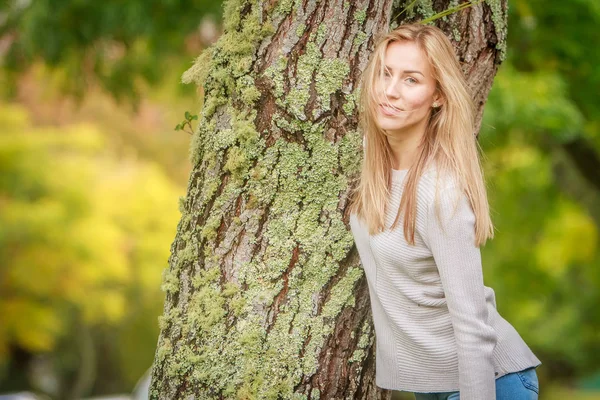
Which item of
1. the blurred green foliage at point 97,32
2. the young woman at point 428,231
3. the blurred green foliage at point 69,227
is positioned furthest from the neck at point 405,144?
the blurred green foliage at point 69,227

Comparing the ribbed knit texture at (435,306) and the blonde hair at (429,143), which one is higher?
the blonde hair at (429,143)

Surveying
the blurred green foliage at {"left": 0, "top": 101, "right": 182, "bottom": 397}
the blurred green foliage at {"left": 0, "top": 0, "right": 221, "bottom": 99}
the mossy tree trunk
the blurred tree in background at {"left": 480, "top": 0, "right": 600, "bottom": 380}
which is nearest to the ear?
the mossy tree trunk

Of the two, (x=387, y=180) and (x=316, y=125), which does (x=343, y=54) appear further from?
(x=387, y=180)

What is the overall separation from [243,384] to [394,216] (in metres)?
0.67

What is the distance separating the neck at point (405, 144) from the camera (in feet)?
6.70

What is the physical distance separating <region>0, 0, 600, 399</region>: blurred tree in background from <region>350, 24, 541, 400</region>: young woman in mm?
607

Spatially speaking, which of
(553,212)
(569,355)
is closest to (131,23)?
(553,212)

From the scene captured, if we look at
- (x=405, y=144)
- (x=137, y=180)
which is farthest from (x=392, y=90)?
(x=137, y=180)

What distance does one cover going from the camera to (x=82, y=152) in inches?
528

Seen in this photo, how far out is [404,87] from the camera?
78.9 inches

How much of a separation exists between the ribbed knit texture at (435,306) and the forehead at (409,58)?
0.29m

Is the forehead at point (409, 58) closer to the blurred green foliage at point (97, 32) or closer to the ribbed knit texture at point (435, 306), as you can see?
the ribbed knit texture at point (435, 306)

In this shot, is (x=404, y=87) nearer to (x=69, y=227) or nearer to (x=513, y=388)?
(x=513, y=388)

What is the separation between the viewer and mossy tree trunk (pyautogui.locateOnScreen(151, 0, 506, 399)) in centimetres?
210
